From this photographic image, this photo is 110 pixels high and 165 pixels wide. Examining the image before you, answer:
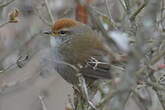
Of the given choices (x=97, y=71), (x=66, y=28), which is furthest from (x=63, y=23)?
(x=97, y=71)

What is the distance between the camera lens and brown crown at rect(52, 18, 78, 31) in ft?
15.4

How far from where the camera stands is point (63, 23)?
477 centimetres

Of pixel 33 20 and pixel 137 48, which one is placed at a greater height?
pixel 137 48

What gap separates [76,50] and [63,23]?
34 centimetres

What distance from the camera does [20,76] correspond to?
7367 millimetres

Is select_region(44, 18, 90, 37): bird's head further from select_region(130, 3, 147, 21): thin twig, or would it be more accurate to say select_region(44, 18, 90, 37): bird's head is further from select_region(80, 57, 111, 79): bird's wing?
select_region(130, 3, 147, 21): thin twig

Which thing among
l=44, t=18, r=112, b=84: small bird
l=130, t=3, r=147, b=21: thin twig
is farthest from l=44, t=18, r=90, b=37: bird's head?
l=130, t=3, r=147, b=21: thin twig

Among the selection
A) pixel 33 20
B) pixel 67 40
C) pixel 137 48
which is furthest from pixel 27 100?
pixel 137 48

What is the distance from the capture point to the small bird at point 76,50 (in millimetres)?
4336

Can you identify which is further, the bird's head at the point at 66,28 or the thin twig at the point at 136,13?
the bird's head at the point at 66,28

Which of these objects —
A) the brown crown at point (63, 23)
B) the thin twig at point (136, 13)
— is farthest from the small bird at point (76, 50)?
the thin twig at point (136, 13)

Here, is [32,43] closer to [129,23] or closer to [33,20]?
[33,20]

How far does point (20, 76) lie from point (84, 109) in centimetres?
399

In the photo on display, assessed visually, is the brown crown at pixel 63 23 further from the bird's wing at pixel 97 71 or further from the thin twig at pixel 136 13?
the thin twig at pixel 136 13
